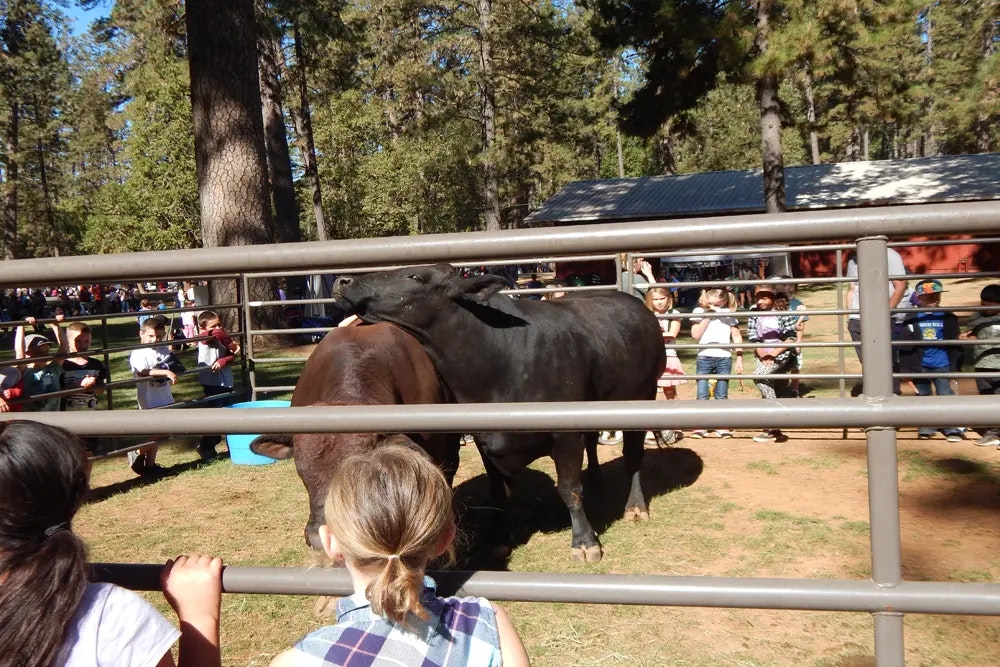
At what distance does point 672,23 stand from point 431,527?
16.4 meters

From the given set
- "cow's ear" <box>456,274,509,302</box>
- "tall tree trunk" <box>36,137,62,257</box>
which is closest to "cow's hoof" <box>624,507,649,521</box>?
"cow's ear" <box>456,274,509,302</box>

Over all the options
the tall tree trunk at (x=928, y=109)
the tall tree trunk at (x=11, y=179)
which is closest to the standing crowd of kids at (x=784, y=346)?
the tall tree trunk at (x=11, y=179)

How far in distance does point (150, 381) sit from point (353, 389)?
452 centimetres

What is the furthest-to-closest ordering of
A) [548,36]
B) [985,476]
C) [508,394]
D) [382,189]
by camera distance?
[382,189] < [548,36] < [985,476] < [508,394]

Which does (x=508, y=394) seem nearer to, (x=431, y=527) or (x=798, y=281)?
(x=431, y=527)

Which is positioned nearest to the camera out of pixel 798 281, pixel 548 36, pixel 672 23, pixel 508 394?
pixel 508 394

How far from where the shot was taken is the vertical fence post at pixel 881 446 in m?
1.51

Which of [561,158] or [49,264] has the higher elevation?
[561,158]

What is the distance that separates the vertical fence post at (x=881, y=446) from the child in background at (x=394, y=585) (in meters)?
0.74

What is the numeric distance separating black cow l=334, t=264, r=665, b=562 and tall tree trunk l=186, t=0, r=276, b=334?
26.2 ft

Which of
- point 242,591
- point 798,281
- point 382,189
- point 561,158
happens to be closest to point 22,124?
point 382,189

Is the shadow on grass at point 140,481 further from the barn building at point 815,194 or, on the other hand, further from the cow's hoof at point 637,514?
the barn building at point 815,194

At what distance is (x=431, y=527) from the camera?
1583 mm

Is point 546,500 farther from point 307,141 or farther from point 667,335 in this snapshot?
point 307,141
